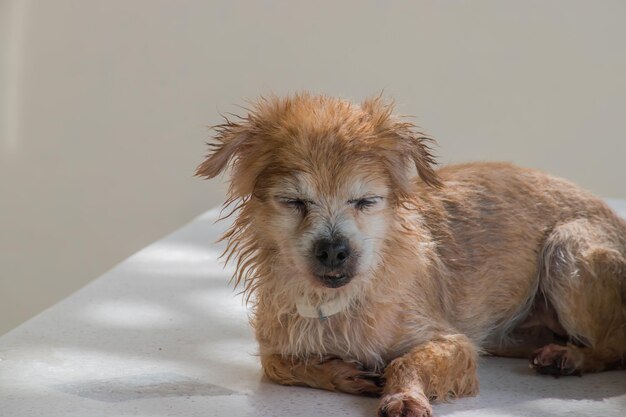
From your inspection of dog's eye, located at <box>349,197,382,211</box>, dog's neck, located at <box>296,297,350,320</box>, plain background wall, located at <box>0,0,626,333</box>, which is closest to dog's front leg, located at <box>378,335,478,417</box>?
dog's neck, located at <box>296,297,350,320</box>

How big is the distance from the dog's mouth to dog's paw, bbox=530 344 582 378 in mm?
858

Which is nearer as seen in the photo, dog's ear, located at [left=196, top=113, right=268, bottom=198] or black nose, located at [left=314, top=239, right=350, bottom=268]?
black nose, located at [left=314, top=239, right=350, bottom=268]

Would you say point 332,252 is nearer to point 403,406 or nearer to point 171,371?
point 403,406

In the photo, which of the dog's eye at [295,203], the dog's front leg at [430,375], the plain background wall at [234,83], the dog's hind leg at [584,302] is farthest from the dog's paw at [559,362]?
the plain background wall at [234,83]

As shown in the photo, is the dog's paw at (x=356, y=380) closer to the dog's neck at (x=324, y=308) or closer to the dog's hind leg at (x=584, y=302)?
the dog's neck at (x=324, y=308)

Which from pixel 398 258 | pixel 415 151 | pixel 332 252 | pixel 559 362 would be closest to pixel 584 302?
pixel 559 362

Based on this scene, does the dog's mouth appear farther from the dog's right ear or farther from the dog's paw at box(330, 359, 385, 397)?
the dog's right ear

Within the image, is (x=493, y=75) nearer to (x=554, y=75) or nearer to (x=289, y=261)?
(x=554, y=75)

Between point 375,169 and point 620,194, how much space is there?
14.9 feet

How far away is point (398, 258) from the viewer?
371cm

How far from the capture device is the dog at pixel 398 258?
3480 millimetres

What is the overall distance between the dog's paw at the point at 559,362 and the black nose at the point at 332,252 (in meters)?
0.93

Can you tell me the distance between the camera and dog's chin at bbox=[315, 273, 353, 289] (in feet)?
11.4

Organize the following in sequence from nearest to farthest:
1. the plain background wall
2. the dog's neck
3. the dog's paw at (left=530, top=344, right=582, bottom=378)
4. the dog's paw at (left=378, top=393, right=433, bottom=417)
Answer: the dog's paw at (left=378, top=393, right=433, bottom=417), the dog's neck, the dog's paw at (left=530, top=344, right=582, bottom=378), the plain background wall
